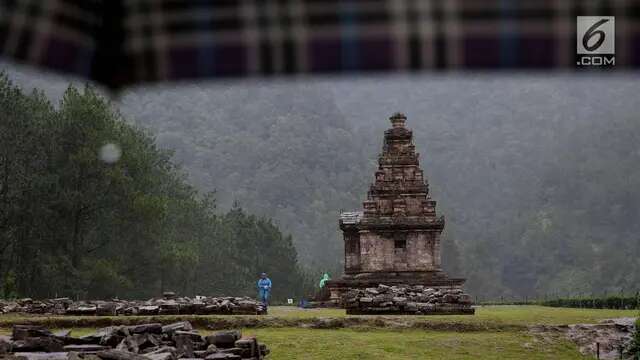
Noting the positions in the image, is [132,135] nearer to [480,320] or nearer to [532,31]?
[480,320]

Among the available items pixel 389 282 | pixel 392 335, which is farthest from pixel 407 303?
pixel 389 282

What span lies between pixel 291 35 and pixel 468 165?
6204 inches

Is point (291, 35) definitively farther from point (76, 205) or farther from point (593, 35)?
point (76, 205)

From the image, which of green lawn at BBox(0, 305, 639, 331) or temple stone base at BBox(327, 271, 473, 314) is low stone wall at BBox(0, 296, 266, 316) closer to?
green lawn at BBox(0, 305, 639, 331)

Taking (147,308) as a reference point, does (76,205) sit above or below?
above

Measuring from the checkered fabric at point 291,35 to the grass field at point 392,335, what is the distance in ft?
50.4

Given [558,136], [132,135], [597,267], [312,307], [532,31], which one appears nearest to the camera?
[532,31]

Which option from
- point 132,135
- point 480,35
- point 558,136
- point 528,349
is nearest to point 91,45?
point 480,35

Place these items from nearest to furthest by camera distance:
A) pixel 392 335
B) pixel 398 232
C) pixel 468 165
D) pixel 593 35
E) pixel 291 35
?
pixel 593 35, pixel 291 35, pixel 392 335, pixel 398 232, pixel 468 165

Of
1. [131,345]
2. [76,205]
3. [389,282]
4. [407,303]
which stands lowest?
[131,345]

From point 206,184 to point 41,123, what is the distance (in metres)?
83.1

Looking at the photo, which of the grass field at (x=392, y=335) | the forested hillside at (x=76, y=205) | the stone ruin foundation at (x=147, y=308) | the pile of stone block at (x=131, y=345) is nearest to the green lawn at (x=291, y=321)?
the grass field at (x=392, y=335)

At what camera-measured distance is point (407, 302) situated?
86.3 ft

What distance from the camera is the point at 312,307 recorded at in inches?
1399
